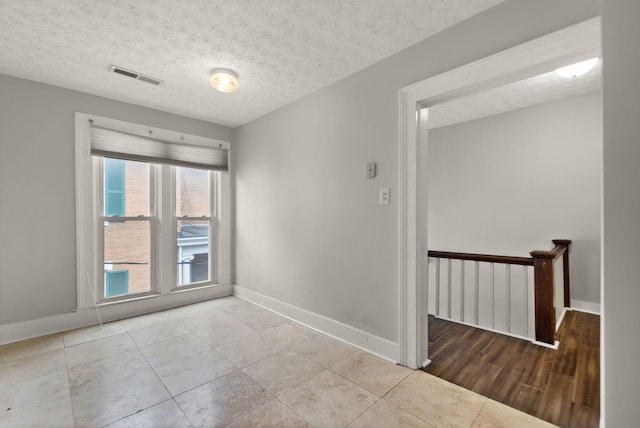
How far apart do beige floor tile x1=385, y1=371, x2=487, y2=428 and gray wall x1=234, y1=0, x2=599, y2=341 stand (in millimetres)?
403

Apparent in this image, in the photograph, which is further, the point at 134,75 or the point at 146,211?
the point at 146,211

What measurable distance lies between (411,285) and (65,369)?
277 cm

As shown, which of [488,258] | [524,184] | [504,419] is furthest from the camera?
[524,184]

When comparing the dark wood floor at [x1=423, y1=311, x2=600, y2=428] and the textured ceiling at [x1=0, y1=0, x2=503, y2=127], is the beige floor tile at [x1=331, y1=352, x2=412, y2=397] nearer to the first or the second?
the dark wood floor at [x1=423, y1=311, x2=600, y2=428]

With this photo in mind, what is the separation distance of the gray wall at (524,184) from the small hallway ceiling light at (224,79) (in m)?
3.40

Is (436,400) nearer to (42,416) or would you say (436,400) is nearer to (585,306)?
(42,416)

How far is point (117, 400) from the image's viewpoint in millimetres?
1827

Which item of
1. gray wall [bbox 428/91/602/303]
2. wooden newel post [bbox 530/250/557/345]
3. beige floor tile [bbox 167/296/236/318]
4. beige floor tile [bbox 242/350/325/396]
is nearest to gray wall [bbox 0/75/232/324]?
beige floor tile [bbox 167/296/236/318]

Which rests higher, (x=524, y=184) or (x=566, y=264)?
(x=524, y=184)

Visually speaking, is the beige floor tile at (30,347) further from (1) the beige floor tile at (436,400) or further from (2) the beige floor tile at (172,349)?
(1) the beige floor tile at (436,400)

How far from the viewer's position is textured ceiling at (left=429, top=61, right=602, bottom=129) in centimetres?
308

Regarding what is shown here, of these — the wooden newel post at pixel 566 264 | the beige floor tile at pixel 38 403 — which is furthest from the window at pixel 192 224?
the wooden newel post at pixel 566 264

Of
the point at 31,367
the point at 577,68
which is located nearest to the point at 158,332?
the point at 31,367

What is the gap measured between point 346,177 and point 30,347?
3273 millimetres
